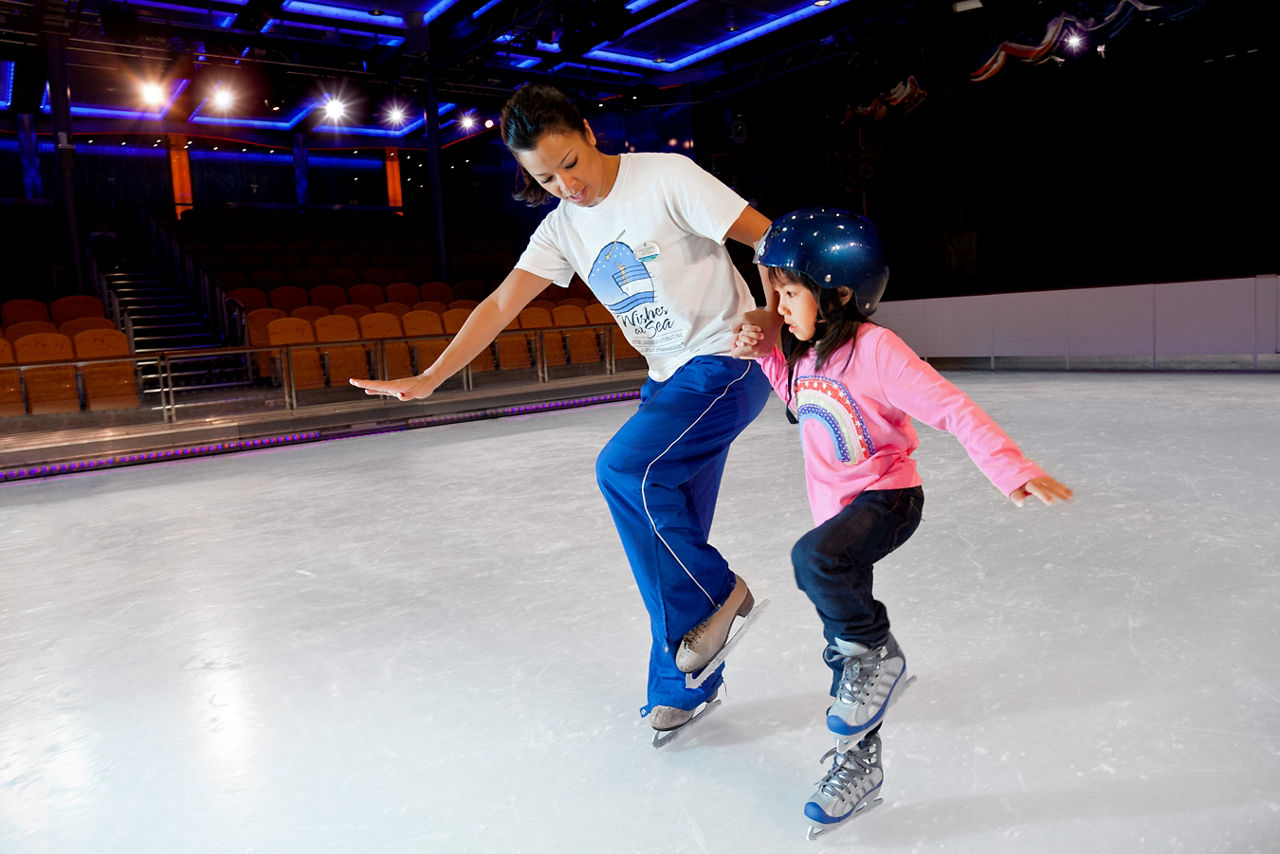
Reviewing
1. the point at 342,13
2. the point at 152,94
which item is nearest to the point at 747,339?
the point at 342,13

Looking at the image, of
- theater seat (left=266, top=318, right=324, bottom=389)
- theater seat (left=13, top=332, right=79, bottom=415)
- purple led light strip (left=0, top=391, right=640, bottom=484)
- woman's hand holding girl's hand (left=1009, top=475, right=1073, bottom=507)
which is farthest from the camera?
theater seat (left=266, top=318, right=324, bottom=389)

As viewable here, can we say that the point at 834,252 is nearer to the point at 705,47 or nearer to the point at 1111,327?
the point at 1111,327

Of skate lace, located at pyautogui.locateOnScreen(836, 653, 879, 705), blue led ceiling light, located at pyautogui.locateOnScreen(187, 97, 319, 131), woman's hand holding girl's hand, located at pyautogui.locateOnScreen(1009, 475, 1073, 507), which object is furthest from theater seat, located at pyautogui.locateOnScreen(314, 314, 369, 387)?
blue led ceiling light, located at pyautogui.locateOnScreen(187, 97, 319, 131)

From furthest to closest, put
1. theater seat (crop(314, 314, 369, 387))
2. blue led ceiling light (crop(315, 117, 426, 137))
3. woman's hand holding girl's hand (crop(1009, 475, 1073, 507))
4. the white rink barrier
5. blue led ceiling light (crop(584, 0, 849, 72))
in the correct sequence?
blue led ceiling light (crop(315, 117, 426, 137))
blue led ceiling light (crop(584, 0, 849, 72))
the white rink barrier
theater seat (crop(314, 314, 369, 387))
woman's hand holding girl's hand (crop(1009, 475, 1073, 507))

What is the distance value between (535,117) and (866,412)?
73cm

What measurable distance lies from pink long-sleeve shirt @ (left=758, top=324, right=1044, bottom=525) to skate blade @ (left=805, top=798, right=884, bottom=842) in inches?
16.3

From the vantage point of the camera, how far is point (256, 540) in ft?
10.5

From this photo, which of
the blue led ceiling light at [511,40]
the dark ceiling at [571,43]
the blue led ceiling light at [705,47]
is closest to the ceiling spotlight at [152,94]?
the dark ceiling at [571,43]

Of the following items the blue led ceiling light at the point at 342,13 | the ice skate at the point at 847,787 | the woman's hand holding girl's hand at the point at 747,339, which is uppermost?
the blue led ceiling light at the point at 342,13

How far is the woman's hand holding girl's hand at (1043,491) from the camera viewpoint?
990mm

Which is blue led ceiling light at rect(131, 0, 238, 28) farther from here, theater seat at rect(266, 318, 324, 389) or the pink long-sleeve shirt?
the pink long-sleeve shirt

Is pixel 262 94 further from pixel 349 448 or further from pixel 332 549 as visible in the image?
pixel 332 549

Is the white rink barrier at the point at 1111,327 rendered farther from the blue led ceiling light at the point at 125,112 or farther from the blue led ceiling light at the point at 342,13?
the blue led ceiling light at the point at 125,112

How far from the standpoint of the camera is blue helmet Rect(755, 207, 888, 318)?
1188 mm
